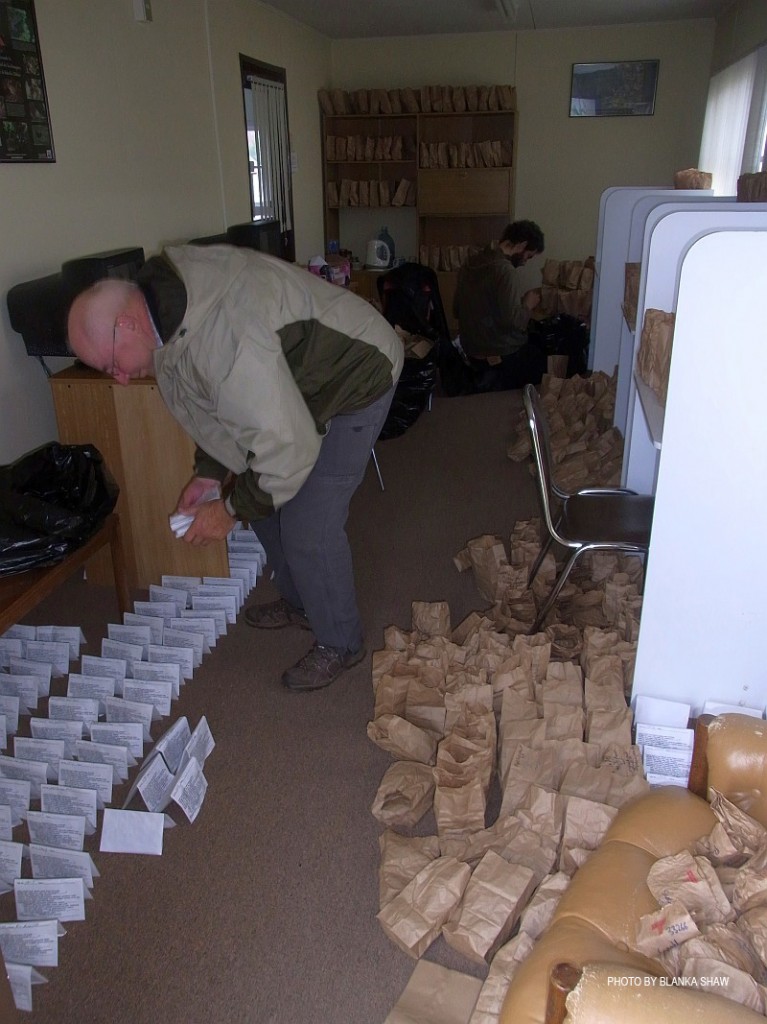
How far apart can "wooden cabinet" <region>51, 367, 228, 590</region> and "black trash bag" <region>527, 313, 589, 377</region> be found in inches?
126

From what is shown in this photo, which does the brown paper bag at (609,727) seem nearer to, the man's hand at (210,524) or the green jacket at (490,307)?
the man's hand at (210,524)

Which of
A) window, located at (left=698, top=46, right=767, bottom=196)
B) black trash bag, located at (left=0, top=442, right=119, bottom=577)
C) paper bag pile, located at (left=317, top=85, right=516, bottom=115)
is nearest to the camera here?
black trash bag, located at (left=0, top=442, right=119, bottom=577)

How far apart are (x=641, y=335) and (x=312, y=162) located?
15.0ft

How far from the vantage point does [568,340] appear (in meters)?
5.13

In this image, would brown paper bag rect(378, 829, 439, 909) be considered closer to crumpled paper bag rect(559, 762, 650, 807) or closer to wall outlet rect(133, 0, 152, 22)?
crumpled paper bag rect(559, 762, 650, 807)

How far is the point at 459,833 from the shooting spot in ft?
5.49

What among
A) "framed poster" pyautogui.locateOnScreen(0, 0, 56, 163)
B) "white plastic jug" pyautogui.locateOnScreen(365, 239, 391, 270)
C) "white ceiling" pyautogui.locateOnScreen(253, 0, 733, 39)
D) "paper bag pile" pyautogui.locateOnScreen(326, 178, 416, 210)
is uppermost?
"white ceiling" pyautogui.locateOnScreen(253, 0, 733, 39)

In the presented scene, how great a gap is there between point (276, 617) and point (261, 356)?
1105 millimetres

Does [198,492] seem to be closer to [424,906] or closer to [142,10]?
[424,906]

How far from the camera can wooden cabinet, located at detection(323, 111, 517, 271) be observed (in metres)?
6.11

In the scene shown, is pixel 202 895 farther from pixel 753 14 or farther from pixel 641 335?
pixel 753 14

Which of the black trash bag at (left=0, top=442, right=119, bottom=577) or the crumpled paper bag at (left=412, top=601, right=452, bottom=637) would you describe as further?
the crumpled paper bag at (left=412, top=601, right=452, bottom=637)

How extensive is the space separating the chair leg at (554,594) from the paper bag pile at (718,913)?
32.4 inches

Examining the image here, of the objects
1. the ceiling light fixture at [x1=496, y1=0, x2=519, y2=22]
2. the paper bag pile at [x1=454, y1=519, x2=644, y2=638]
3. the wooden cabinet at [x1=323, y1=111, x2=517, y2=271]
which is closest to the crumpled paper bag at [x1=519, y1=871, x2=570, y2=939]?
the paper bag pile at [x1=454, y1=519, x2=644, y2=638]
